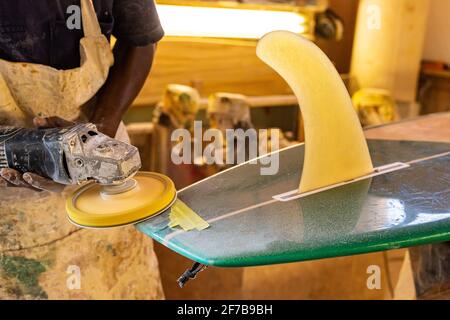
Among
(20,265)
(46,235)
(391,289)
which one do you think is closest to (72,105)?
(46,235)

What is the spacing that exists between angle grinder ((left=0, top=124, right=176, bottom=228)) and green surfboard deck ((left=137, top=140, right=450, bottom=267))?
0.21 feet

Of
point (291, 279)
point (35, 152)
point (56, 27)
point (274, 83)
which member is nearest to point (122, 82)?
point (56, 27)

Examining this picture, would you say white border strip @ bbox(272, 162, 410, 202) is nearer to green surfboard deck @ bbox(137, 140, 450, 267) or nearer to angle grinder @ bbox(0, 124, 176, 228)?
green surfboard deck @ bbox(137, 140, 450, 267)

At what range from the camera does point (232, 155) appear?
2.62m

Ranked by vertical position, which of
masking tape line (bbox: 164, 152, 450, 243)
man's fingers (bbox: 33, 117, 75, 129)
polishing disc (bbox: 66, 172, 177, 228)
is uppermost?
man's fingers (bbox: 33, 117, 75, 129)

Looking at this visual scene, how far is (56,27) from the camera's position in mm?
1396

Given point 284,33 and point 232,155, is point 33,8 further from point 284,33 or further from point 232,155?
point 232,155

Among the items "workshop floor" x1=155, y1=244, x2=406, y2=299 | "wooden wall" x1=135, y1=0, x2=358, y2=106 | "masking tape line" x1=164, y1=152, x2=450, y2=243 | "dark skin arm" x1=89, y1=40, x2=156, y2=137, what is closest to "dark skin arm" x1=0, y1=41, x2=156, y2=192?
"dark skin arm" x1=89, y1=40, x2=156, y2=137

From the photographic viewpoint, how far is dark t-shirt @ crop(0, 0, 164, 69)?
1339 mm

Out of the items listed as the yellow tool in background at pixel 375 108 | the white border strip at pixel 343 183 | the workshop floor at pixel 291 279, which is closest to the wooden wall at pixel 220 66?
Result: the yellow tool in background at pixel 375 108

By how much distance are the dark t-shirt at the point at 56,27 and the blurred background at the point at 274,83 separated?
3.23ft

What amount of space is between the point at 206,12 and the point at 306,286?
1522 millimetres

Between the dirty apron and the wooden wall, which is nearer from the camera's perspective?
the dirty apron

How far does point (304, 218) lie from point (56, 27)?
863mm
